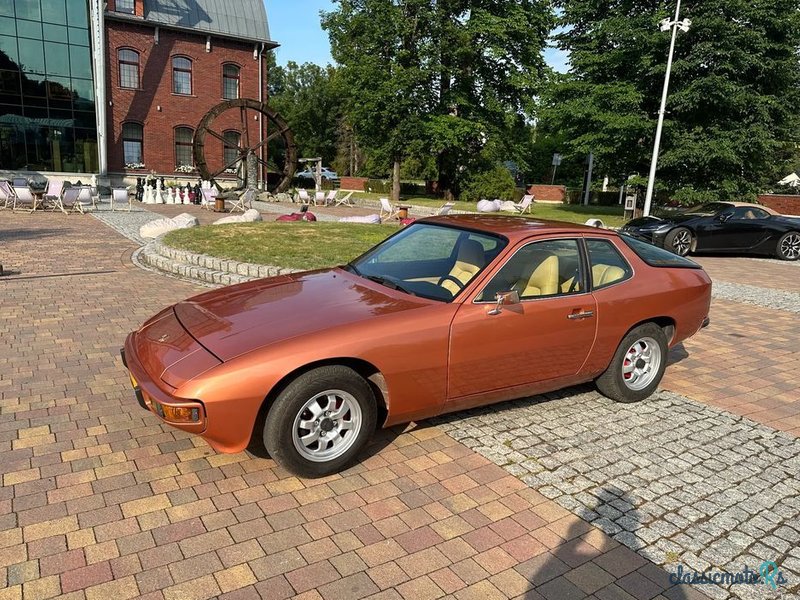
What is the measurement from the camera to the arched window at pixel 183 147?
33.7m

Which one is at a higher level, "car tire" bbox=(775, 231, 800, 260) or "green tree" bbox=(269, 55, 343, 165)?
"green tree" bbox=(269, 55, 343, 165)

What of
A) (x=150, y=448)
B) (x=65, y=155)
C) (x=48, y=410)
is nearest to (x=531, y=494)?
(x=150, y=448)

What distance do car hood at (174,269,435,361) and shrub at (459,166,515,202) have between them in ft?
98.5

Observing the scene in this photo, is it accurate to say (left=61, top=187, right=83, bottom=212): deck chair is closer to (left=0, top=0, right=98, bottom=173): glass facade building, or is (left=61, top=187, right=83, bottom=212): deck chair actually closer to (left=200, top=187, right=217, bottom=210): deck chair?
(left=200, top=187, right=217, bottom=210): deck chair

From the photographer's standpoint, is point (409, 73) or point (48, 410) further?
point (409, 73)

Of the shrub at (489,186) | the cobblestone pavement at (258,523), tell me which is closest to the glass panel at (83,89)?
the shrub at (489,186)

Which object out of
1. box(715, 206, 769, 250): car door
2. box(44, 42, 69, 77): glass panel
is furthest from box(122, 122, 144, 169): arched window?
box(715, 206, 769, 250): car door

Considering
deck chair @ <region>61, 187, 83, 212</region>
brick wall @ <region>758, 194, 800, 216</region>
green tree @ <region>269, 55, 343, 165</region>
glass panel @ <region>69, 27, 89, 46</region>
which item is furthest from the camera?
green tree @ <region>269, 55, 343, 165</region>

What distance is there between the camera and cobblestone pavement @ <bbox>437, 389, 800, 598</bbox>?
3123mm

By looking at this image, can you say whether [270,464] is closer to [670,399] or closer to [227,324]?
[227,324]

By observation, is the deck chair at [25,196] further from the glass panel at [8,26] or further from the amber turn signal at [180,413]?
the amber turn signal at [180,413]

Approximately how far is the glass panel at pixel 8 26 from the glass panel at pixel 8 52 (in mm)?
249

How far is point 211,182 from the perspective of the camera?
28.5 meters

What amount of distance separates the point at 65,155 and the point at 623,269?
33765mm
